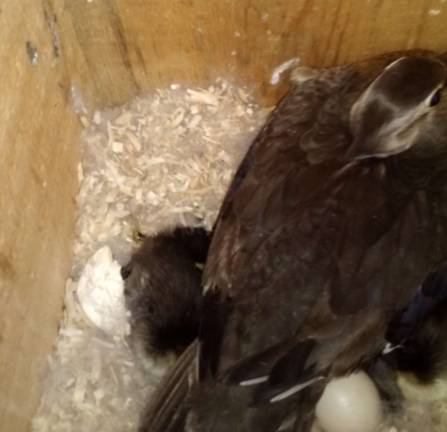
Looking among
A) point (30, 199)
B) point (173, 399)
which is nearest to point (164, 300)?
point (173, 399)

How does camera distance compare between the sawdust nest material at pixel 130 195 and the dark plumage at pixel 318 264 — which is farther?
the sawdust nest material at pixel 130 195

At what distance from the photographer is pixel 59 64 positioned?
55.4 inches

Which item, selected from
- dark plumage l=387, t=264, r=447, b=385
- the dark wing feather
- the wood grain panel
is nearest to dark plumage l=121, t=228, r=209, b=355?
the dark wing feather

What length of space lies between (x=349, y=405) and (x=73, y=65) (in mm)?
848

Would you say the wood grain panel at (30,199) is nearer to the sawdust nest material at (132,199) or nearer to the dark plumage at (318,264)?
the sawdust nest material at (132,199)

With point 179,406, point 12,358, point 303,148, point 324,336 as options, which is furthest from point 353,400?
point 12,358

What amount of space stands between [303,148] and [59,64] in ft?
1.65

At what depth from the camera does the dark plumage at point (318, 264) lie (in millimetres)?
1180

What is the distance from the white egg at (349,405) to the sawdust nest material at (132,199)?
12 cm

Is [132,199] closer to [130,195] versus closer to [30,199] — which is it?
[130,195]

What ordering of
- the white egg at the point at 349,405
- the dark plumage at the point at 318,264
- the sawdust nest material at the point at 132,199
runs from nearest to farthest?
the dark plumage at the point at 318,264 < the white egg at the point at 349,405 < the sawdust nest material at the point at 132,199

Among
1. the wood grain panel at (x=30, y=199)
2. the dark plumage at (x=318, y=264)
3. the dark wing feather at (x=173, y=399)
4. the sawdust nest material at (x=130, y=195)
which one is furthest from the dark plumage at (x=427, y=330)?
the wood grain panel at (x=30, y=199)

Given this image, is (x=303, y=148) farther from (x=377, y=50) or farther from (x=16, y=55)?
(x=16, y=55)

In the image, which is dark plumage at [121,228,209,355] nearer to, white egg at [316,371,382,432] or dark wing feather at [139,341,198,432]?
dark wing feather at [139,341,198,432]
